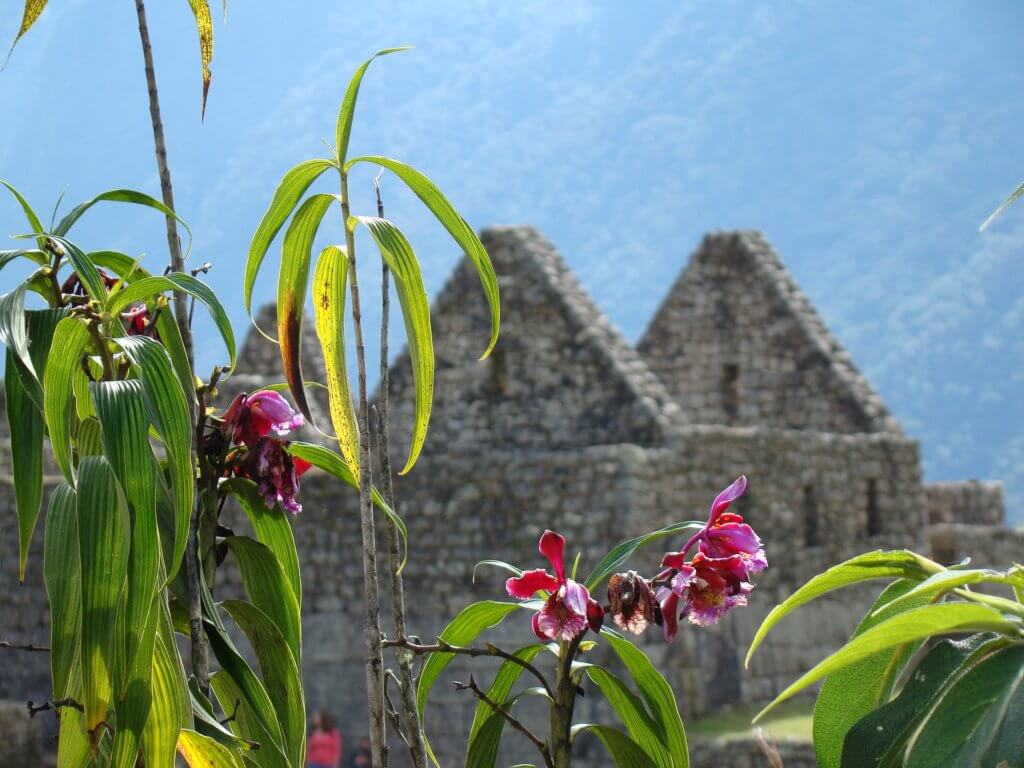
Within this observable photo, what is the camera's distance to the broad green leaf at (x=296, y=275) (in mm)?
2773

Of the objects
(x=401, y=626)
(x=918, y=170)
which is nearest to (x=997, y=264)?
(x=918, y=170)

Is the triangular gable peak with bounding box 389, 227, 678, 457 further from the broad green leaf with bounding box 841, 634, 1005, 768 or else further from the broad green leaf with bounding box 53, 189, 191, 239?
the broad green leaf with bounding box 841, 634, 1005, 768

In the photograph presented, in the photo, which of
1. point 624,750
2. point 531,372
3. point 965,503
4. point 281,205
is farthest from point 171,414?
point 965,503

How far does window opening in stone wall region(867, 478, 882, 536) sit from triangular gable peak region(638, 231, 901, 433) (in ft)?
3.15

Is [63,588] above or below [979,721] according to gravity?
above

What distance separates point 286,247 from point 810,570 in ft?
32.9

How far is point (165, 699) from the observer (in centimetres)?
283

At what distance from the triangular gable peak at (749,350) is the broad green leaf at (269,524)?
11.2 m

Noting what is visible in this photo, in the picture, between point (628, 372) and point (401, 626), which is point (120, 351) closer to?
point (401, 626)

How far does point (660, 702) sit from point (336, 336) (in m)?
0.82

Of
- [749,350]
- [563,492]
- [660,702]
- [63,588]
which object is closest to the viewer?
[63,588]

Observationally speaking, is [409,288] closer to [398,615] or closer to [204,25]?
[398,615]

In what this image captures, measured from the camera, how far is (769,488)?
1221 centimetres

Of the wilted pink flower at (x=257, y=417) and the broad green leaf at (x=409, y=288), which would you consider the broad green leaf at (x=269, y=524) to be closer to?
the wilted pink flower at (x=257, y=417)
